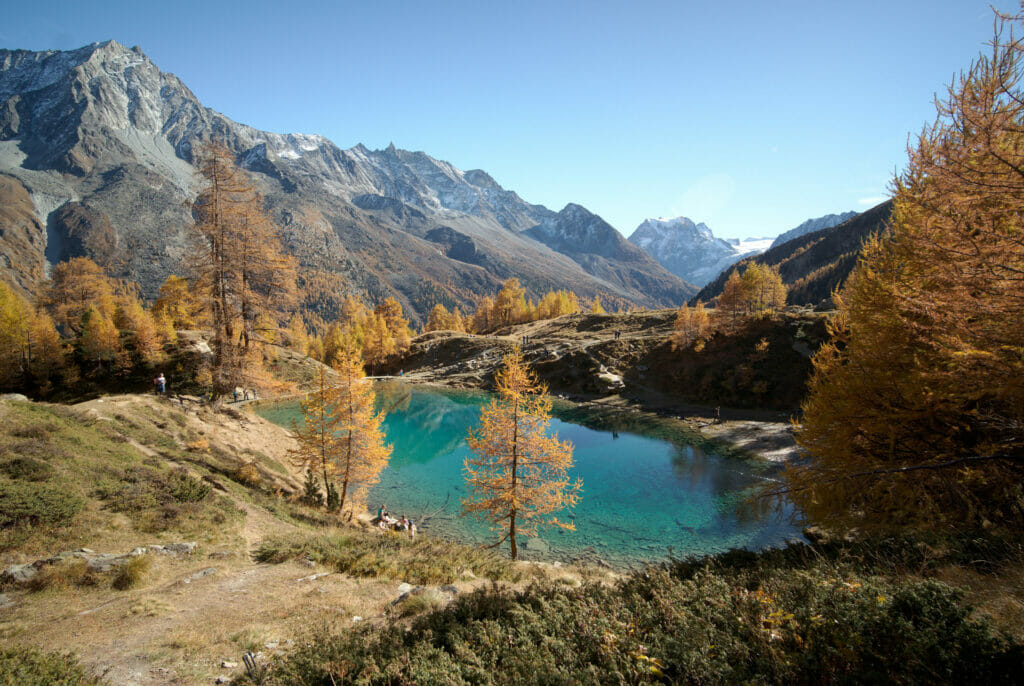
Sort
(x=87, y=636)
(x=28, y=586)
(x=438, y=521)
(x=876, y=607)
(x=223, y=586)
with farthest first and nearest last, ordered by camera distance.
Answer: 1. (x=438, y=521)
2. (x=223, y=586)
3. (x=28, y=586)
4. (x=87, y=636)
5. (x=876, y=607)

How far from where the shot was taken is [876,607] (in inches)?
234

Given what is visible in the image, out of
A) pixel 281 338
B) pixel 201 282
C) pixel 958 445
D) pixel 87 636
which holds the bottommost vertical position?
pixel 87 636

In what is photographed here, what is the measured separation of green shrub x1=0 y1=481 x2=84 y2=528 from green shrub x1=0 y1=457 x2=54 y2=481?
311mm

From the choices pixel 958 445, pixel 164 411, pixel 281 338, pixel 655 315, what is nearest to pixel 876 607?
pixel 958 445

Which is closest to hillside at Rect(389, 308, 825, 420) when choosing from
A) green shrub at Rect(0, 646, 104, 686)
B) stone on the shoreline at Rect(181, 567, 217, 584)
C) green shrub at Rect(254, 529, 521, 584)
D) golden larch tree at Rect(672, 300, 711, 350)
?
golden larch tree at Rect(672, 300, 711, 350)

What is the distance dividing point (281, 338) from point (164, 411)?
7.07 m

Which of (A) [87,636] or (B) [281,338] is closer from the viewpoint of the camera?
(A) [87,636]

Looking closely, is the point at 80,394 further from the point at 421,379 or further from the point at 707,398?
the point at 707,398

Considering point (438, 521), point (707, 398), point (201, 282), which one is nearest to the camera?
point (201, 282)

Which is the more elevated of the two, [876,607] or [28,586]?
[876,607]

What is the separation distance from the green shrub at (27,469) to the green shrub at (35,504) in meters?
0.31

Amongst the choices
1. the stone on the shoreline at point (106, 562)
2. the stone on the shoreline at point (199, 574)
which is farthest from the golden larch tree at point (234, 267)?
the stone on the shoreline at point (199, 574)

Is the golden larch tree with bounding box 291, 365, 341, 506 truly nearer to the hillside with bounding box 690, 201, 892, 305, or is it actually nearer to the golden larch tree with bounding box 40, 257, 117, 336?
the golden larch tree with bounding box 40, 257, 117, 336

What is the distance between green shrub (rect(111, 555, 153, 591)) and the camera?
9383 millimetres
